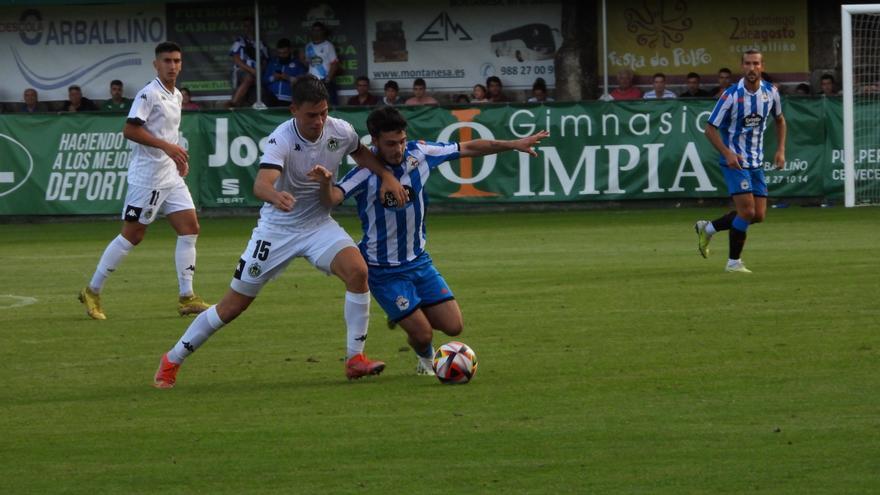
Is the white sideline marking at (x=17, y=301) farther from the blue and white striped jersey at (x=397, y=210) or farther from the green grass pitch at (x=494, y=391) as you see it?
Result: the blue and white striped jersey at (x=397, y=210)

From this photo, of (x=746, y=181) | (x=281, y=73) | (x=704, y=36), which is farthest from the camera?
(x=704, y=36)

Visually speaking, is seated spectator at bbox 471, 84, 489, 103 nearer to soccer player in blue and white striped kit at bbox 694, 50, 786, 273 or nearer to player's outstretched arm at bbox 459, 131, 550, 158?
soccer player in blue and white striped kit at bbox 694, 50, 786, 273

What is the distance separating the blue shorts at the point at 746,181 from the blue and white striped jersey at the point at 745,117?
70mm

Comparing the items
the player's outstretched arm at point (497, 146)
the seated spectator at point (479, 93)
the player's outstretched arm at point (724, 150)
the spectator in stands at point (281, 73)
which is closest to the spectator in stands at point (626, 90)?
the seated spectator at point (479, 93)

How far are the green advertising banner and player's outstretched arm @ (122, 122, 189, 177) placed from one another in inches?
435

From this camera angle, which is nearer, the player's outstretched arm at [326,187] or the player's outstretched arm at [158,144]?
the player's outstretched arm at [326,187]

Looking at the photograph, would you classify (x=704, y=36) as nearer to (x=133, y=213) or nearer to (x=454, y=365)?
(x=133, y=213)

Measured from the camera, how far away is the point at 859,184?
23.0 m

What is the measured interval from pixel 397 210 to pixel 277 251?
78 cm

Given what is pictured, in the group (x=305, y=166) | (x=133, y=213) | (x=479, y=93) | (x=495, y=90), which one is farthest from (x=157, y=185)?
(x=495, y=90)

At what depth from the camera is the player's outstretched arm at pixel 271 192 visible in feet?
29.2

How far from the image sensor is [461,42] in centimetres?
2938

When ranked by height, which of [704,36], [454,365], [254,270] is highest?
[704,36]

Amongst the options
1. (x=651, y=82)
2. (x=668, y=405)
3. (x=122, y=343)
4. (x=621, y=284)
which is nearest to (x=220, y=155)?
(x=651, y=82)
